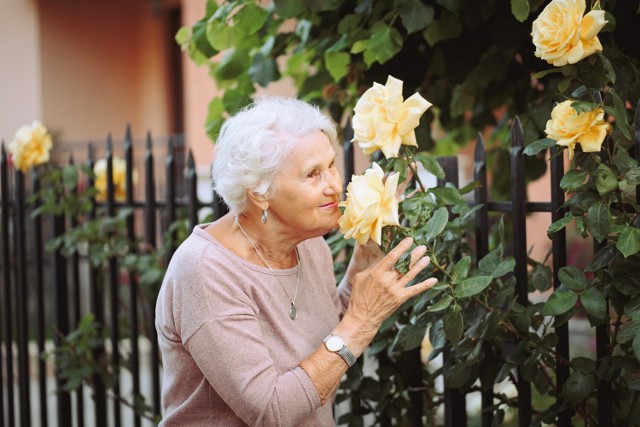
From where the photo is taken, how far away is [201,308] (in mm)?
2061

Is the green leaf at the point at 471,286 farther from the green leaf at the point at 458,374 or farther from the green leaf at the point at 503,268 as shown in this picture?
the green leaf at the point at 458,374

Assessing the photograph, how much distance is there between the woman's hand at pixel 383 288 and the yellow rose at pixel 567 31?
1.83 ft

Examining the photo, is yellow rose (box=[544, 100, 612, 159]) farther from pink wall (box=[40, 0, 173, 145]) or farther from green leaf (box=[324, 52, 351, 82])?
pink wall (box=[40, 0, 173, 145])

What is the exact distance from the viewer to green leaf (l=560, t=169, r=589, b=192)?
2.08 meters

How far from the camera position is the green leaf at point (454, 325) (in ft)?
6.75

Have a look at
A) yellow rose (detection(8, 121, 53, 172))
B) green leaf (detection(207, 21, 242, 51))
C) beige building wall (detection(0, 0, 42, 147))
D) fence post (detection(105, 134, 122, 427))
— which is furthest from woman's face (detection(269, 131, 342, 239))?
beige building wall (detection(0, 0, 42, 147))

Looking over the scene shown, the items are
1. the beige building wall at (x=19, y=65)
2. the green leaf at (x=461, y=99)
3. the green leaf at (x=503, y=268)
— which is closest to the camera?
the green leaf at (x=503, y=268)

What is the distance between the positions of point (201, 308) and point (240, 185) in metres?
0.32

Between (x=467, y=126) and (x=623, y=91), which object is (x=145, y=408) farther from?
(x=623, y=91)

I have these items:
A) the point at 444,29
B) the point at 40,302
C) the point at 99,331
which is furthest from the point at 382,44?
the point at 40,302

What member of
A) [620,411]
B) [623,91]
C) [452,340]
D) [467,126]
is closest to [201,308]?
[452,340]

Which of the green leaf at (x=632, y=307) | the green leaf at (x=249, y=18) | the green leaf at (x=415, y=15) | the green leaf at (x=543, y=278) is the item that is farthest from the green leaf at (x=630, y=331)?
the green leaf at (x=249, y=18)

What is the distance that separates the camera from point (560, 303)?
84.8 inches

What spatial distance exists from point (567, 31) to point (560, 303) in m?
0.65
